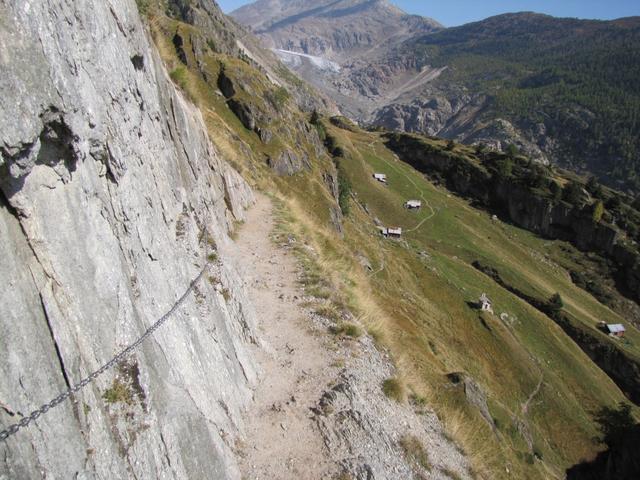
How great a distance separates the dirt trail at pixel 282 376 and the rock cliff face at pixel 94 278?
36.2 inches

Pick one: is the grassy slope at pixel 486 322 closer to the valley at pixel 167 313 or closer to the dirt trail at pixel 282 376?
the valley at pixel 167 313

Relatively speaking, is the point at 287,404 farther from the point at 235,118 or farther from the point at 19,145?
the point at 235,118

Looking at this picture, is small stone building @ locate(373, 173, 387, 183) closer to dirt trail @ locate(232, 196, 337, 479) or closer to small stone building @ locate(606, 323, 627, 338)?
small stone building @ locate(606, 323, 627, 338)

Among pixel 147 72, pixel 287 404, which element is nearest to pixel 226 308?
pixel 287 404

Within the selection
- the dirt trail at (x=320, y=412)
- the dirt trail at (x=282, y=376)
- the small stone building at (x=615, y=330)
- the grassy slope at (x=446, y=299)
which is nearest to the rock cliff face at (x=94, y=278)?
the dirt trail at (x=282, y=376)

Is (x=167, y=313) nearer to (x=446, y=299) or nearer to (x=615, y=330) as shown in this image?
A: (x=446, y=299)

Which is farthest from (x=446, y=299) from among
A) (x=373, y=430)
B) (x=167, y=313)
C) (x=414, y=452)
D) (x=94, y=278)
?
(x=94, y=278)

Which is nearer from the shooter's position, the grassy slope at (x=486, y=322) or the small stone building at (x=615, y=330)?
the grassy slope at (x=486, y=322)

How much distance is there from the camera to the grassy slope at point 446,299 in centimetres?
2056

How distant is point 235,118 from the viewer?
54562 millimetres

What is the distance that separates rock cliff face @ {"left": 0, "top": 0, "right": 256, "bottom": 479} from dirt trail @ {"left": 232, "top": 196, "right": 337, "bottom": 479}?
920 mm

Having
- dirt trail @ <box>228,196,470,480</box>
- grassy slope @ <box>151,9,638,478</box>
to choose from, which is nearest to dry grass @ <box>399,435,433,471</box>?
dirt trail @ <box>228,196,470,480</box>

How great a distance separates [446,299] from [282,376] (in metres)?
57.5

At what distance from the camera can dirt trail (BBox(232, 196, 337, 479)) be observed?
11.5 meters
